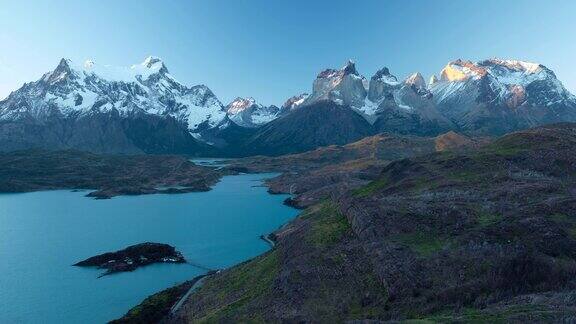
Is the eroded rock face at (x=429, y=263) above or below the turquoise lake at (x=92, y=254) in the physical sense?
above

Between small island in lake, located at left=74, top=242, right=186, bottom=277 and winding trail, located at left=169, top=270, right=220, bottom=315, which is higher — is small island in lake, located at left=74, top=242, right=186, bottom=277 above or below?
above

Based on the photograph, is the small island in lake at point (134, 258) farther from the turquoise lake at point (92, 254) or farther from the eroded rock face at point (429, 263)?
the eroded rock face at point (429, 263)

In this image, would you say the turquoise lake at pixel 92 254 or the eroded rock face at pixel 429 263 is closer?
the eroded rock face at pixel 429 263

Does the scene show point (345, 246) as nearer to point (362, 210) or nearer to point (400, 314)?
point (362, 210)

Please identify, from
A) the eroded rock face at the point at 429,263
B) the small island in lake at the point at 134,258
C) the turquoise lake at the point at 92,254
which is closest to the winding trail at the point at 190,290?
the eroded rock face at the point at 429,263

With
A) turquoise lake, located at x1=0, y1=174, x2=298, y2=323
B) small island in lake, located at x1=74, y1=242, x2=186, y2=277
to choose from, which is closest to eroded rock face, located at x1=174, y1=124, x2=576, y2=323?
turquoise lake, located at x1=0, y1=174, x2=298, y2=323

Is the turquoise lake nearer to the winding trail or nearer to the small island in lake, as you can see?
the small island in lake

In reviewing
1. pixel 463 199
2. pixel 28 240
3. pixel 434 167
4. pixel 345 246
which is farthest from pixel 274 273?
pixel 28 240

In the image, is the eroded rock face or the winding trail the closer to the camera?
the eroded rock face

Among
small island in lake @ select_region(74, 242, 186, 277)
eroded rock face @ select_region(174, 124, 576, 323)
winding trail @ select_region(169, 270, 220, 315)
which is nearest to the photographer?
eroded rock face @ select_region(174, 124, 576, 323)
